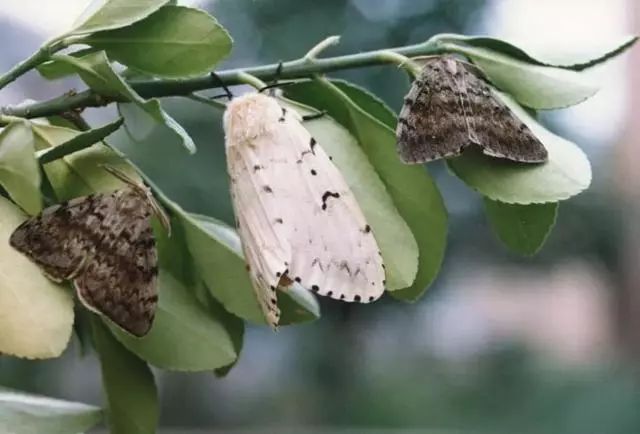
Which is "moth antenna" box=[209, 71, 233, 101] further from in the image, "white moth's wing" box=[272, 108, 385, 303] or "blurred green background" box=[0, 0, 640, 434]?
"blurred green background" box=[0, 0, 640, 434]

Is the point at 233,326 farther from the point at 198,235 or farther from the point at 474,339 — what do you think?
the point at 474,339

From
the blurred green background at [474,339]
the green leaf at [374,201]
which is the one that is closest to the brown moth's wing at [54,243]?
the green leaf at [374,201]

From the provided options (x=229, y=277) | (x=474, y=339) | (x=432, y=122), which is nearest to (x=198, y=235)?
(x=229, y=277)

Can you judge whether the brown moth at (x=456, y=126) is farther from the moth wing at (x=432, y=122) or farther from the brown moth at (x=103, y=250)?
the brown moth at (x=103, y=250)

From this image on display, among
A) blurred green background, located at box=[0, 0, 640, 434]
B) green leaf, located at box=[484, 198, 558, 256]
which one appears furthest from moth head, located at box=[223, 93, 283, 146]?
blurred green background, located at box=[0, 0, 640, 434]

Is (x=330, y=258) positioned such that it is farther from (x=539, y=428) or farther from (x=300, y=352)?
(x=539, y=428)

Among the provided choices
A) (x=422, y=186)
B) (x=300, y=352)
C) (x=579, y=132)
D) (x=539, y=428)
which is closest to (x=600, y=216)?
(x=579, y=132)
